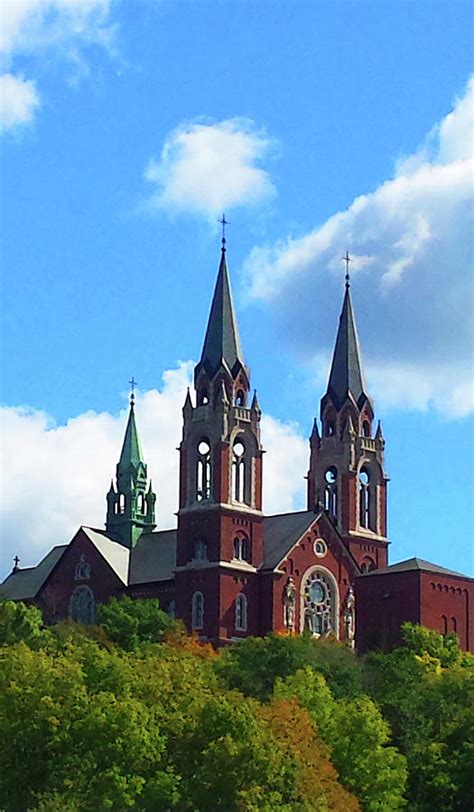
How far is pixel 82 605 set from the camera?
136000 millimetres

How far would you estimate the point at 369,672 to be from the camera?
106062mm

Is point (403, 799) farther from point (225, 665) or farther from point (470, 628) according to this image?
point (470, 628)

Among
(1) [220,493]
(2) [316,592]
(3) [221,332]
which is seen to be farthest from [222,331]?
(2) [316,592]

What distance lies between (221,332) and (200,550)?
13.5 metres

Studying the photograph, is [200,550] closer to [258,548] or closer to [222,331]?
[258,548]

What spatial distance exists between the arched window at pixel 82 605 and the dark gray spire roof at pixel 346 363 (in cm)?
2013

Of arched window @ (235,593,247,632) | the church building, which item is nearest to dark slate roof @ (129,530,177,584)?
the church building

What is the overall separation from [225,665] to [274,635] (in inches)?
363

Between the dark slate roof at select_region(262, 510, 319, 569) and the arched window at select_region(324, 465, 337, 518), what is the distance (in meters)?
3.51

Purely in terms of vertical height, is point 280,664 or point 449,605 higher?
point 449,605

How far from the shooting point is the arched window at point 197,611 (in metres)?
125

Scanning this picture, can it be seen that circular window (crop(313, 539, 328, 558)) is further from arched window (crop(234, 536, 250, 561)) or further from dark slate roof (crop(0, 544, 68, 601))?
dark slate roof (crop(0, 544, 68, 601))

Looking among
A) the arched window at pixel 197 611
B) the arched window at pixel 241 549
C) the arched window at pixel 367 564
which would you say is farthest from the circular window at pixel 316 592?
the arched window at pixel 197 611

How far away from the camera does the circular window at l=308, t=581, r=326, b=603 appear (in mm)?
128250
